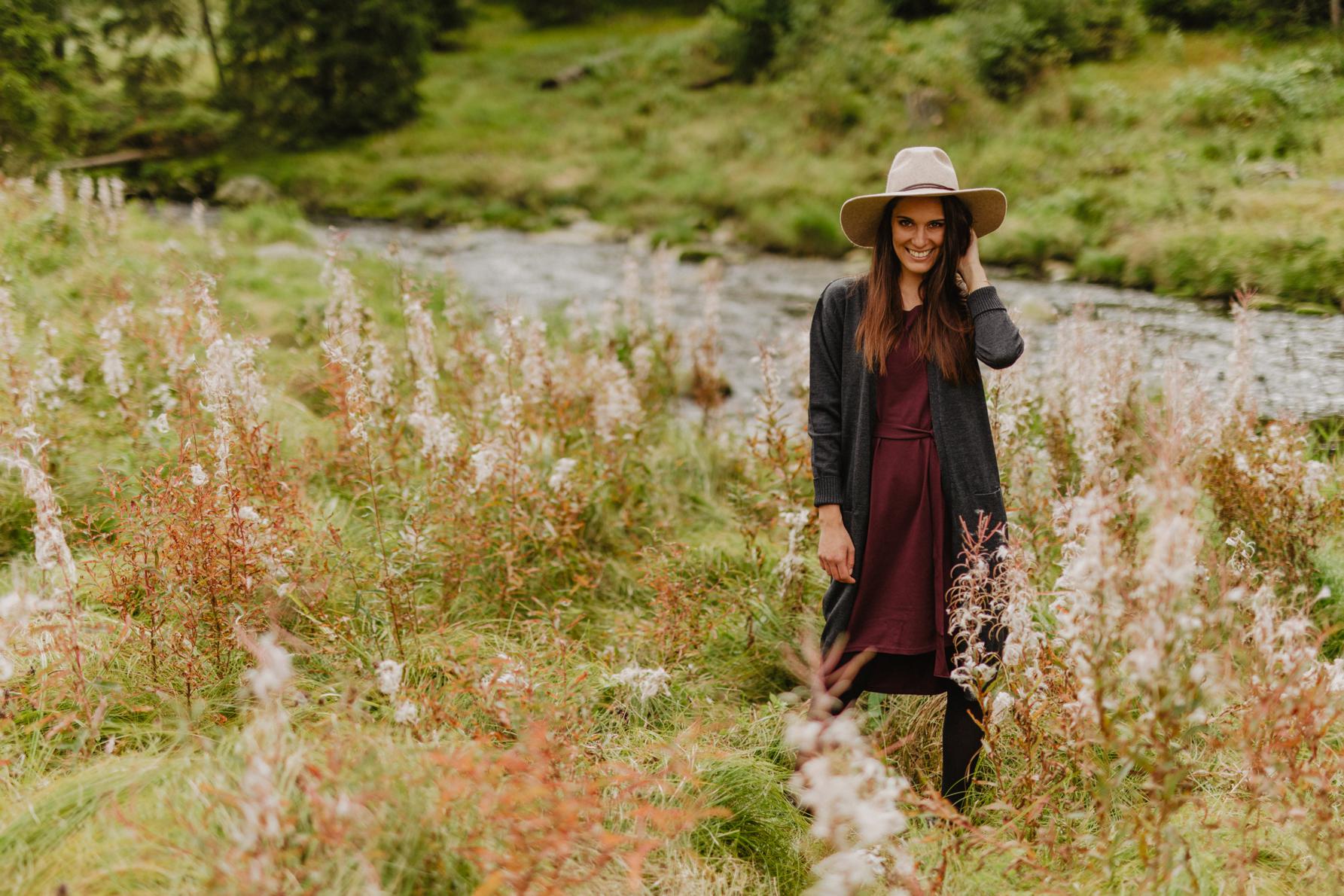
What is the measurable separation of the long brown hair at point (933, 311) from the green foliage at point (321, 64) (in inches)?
1132

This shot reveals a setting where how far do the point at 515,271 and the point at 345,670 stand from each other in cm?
→ 1288

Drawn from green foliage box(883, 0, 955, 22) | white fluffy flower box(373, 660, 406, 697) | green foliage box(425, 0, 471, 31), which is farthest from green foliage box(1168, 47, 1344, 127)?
green foliage box(425, 0, 471, 31)

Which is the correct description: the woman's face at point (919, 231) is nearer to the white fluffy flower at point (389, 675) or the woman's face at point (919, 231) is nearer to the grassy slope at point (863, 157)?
the white fluffy flower at point (389, 675)

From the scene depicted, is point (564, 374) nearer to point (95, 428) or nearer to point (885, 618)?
point (95, 428)

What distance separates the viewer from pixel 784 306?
1303 centimetres

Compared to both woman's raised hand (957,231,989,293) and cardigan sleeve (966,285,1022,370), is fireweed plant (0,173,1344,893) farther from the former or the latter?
woman's raised hand (957,231,989,293)

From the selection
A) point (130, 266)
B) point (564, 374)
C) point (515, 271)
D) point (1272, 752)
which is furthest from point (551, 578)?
point (515, 271)

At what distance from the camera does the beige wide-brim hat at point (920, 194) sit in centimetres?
332

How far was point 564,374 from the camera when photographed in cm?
646

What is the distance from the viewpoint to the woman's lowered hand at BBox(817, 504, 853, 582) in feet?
11.2

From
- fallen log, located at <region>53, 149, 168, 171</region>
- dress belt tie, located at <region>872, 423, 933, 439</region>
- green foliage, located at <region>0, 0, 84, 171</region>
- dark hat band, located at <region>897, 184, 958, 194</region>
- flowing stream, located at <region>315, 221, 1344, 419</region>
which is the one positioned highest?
green foliage, located at <region>0, 0, 84, 171</region>

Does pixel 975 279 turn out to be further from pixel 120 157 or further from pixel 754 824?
pixel 120 157

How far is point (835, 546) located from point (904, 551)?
251mm

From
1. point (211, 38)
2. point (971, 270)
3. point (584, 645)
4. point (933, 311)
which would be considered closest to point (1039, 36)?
point (971, 270)
